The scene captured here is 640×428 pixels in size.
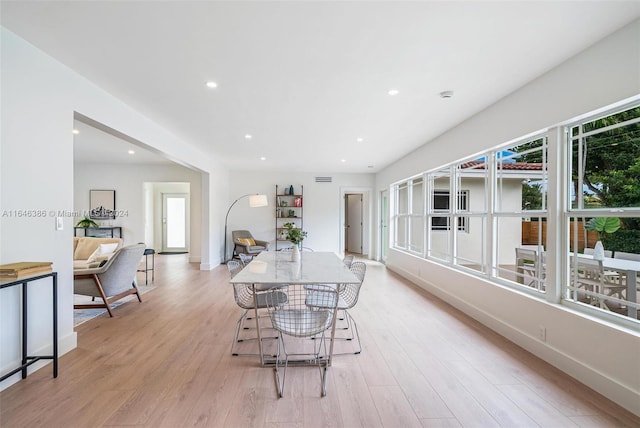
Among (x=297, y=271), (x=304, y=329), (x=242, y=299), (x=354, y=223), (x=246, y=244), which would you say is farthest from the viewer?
(x=354, y=223)

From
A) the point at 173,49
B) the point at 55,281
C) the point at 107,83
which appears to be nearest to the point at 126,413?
the point at 55,281

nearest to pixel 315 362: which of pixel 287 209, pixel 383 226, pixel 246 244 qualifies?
pixel 246 244

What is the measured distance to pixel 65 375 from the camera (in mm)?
2320

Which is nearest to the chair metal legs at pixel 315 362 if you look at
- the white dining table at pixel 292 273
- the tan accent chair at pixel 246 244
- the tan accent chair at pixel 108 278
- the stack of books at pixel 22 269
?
the white dining table at pixel 292 273

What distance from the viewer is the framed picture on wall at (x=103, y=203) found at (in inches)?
301

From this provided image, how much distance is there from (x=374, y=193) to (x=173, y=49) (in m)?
6.91

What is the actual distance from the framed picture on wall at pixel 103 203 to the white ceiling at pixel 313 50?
16.8ft

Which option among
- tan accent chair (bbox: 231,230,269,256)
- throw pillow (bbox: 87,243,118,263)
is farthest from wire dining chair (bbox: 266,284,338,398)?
tan accent chair (bbox: 231,230,269,256)

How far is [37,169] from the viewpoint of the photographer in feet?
7.74

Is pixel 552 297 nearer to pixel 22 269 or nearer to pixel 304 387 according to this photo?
pixel 304 387

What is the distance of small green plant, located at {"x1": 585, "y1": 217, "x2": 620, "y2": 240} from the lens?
A: 2.27 m

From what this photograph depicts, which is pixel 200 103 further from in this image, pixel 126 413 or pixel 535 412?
pixel 535 412

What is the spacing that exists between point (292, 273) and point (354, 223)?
25.1ft

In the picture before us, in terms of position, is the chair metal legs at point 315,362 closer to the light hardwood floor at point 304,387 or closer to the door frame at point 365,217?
the light hardwood floor at point 304,387
